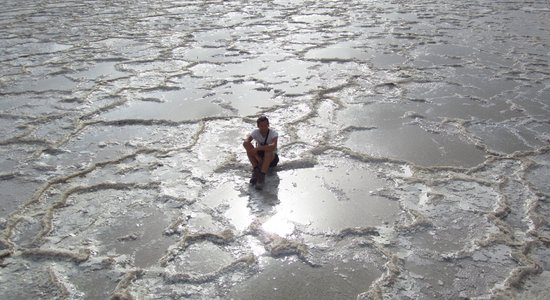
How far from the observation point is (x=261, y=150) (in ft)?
10.6

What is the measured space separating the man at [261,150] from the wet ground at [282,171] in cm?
12

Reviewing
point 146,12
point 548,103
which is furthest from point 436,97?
point 146,12

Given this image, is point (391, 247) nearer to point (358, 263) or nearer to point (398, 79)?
point (358, 263)

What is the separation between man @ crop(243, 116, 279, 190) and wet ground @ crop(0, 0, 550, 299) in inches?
4.8

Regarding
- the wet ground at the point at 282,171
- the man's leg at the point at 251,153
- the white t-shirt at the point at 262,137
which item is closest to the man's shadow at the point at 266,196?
the wet ground at the point at 282,171

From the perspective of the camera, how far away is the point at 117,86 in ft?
17.2

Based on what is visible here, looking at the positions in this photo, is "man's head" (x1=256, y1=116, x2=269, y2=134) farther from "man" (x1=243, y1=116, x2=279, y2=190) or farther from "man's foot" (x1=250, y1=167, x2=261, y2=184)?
"man's foot" (x1=250, y1=167, x2=261, y2=184)

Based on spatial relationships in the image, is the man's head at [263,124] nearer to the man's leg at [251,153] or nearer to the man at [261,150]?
the man at [261,150]

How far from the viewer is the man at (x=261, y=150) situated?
126 inches

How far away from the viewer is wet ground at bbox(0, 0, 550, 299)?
96.3 inches

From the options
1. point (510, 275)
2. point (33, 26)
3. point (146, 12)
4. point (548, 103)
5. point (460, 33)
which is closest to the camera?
point (510, 275)

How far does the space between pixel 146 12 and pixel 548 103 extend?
7.98 metres

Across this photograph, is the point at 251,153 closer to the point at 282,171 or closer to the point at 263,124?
the point at 263,124

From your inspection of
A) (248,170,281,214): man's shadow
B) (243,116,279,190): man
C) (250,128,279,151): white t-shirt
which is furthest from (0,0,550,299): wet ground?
(250,128,279,151): white t-shirt
